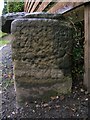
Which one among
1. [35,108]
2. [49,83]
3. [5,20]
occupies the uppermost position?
[5,20]

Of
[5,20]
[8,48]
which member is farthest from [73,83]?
[8,48]

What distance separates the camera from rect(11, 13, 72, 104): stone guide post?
3225 mm

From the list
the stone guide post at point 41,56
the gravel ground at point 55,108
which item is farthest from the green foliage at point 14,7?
the gravel ground at point 55,108

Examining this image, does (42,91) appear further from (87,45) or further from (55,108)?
(87,45)

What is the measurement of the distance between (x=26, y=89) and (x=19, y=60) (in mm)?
339

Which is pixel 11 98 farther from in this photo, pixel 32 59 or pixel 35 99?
pixel 32 59

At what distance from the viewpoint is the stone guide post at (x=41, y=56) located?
3.22 meters

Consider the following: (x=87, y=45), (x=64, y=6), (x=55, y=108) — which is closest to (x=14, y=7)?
(x=64, y=6)

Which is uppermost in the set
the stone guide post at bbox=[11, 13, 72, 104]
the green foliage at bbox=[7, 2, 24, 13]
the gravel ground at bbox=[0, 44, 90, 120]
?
the green foliage at bbox=[7, 2, 24, 13]

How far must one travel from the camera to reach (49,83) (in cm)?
335

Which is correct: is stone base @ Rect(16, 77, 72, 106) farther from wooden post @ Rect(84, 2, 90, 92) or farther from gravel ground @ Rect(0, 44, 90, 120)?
wooden post @ Rect(84, 2, 90, 92)

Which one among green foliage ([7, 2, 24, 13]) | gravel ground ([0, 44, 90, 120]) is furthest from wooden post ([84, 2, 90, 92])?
green foliage ([7, 2, 24, 13])

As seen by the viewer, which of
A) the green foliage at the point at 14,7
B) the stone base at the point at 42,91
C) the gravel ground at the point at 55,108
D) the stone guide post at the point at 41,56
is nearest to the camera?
the gravel ground at the point at 55,108

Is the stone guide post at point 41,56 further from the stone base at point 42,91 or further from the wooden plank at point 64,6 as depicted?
the wooden plank at point 64,6
